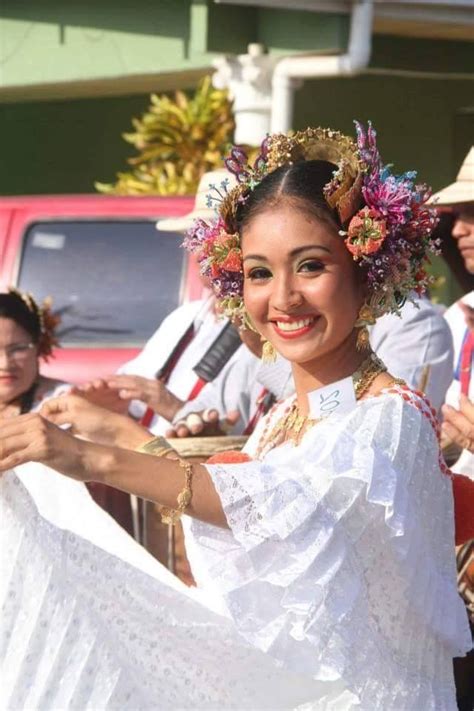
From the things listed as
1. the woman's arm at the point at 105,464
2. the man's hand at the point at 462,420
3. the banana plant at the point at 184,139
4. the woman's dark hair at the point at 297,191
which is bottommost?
the banana plant at the point at 184,139

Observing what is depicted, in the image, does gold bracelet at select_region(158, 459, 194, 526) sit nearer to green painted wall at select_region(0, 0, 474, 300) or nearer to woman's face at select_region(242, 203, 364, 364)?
woman's face at select_region(242, 203, 364, 364)

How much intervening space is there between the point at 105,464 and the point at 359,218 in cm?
73

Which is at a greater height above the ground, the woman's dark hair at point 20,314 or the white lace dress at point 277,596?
the white lace dress at point 277,596

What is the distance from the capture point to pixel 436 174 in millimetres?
11945

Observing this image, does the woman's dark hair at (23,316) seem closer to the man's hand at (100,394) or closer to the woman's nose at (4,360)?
the woman's nose at (4,360)

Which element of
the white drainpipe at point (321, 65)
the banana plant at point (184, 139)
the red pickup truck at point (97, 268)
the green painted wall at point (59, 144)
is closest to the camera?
the red pickup truck at point (97, 268)

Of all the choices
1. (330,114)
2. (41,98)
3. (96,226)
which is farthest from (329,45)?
(41,98)

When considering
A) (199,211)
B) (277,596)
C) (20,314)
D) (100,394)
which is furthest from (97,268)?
(277,596)

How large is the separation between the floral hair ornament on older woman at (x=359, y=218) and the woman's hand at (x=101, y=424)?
0.37 metres

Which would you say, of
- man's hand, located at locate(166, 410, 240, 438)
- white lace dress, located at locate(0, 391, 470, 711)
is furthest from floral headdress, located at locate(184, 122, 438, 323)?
man's hand, located at locate(166, 410, 240, 438)

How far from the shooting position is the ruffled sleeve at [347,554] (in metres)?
2.86

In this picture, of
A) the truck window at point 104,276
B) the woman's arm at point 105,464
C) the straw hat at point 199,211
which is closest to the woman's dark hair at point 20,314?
the straw hat at point 199,211

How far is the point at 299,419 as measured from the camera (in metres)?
3.31

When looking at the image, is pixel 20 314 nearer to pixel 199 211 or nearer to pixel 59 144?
pixel 199 211
